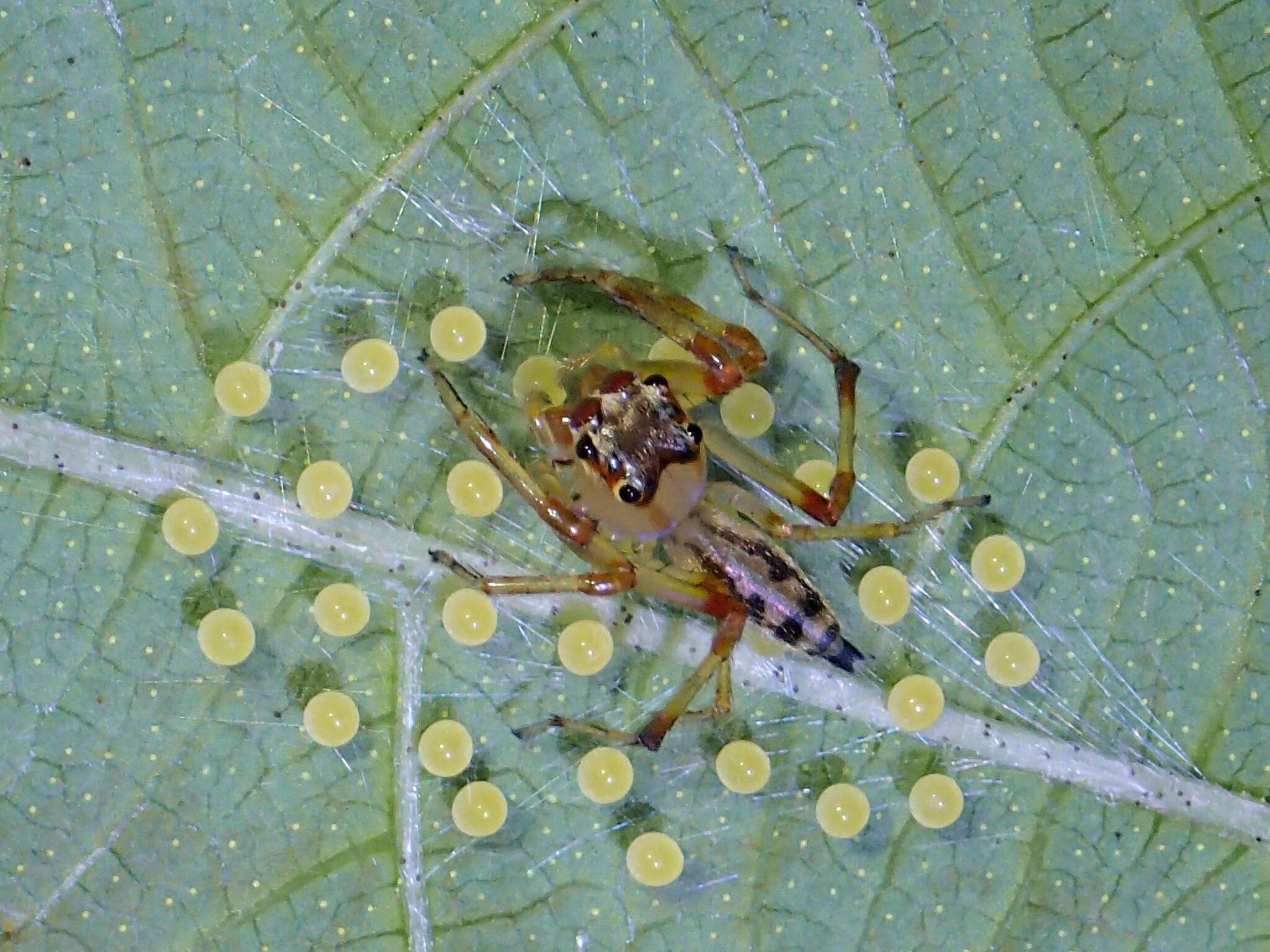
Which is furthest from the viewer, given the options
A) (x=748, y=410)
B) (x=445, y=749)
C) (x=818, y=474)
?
(x=818, y=474)

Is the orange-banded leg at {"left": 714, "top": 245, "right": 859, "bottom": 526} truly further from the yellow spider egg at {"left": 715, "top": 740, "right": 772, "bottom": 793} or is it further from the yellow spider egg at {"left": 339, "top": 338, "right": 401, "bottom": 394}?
the yellow spider egg at {"left": 339, "top": 338, "right": 401, "bottom": 394}

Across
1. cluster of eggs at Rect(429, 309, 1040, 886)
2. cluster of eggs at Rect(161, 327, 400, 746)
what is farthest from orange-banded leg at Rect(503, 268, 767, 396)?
cluster of eggs at Rect(161, 327, 400, 746)

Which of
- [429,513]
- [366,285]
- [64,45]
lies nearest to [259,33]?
[64,45]

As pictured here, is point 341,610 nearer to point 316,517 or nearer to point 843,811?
point 316,517

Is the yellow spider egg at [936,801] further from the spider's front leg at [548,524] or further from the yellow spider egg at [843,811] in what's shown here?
the spider's front leg at [548,524]

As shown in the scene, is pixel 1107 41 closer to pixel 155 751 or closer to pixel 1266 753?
pixel 1266 753

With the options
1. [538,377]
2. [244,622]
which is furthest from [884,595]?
[244,622]
